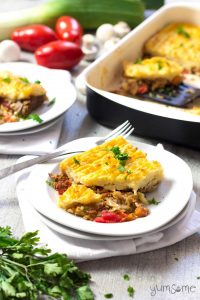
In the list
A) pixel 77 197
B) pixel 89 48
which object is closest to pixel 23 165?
pixel 77 197

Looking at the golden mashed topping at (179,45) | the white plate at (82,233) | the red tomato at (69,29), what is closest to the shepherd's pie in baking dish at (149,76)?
the golden mashed topping at (179,45)

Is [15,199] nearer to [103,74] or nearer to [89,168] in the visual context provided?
[89,168]

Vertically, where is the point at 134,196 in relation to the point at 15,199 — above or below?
above

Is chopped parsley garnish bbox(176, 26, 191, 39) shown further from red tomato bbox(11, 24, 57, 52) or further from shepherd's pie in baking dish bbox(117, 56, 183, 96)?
red tomato bbox(11, 24, 57, 52)

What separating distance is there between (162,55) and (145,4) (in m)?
1.15

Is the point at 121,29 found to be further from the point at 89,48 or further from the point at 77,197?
the point at 77,197

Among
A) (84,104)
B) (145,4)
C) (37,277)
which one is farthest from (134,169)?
(145,4)

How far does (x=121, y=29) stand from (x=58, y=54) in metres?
0.87

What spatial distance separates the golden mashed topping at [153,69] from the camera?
4.31 metres

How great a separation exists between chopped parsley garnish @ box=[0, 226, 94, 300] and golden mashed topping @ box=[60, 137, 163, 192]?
0.47 meters

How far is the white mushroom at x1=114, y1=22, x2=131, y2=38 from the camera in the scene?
A: 5184 millimetres

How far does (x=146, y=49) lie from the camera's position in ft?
15.7

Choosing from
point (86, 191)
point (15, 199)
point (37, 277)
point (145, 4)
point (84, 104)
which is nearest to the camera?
point (37, 277)

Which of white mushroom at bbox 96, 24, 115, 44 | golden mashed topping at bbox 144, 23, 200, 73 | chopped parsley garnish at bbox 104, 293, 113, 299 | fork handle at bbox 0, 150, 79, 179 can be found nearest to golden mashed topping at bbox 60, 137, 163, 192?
fork handle at bbox 0, 150, 79, 179
